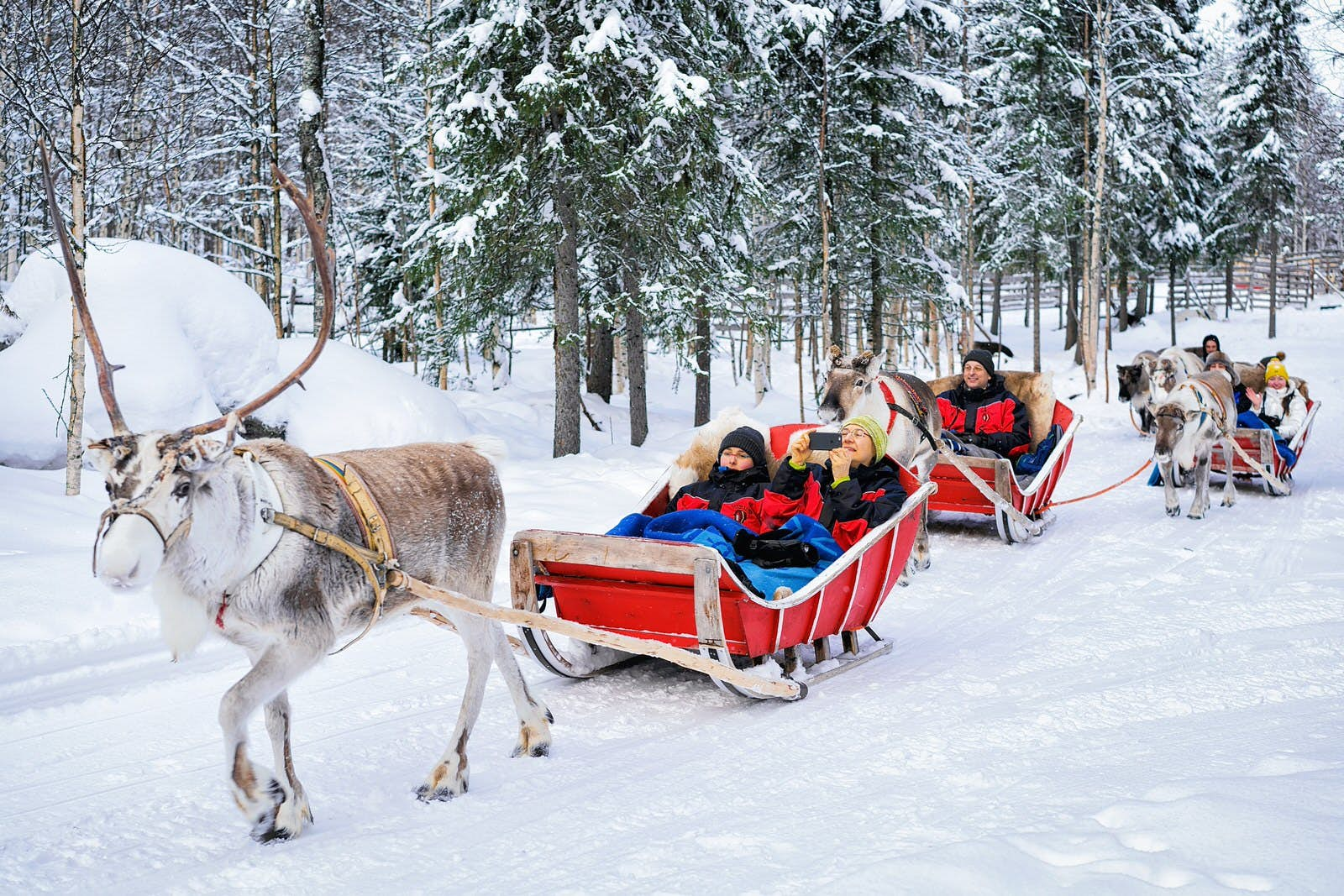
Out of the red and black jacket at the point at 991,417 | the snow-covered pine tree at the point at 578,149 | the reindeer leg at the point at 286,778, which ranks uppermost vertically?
the snow-covered pine tree at the point at 578,149

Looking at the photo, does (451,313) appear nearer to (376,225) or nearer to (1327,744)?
(376,225)

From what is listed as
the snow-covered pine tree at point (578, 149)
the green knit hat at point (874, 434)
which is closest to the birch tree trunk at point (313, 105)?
the snow-covered pine tree at point (578, 149)

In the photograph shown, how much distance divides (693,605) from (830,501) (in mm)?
1641

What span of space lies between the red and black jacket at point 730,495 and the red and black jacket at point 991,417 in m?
4.27

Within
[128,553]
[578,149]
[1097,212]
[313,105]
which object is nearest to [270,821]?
[128,553]

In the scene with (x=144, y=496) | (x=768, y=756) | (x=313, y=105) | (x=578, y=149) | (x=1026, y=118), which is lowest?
(x=768, y=756)

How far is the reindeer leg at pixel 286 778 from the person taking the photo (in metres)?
3.63

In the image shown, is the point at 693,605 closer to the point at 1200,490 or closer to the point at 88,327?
the point at 88,327

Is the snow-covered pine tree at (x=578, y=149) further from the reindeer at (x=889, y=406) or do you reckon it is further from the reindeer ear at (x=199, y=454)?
the reindeer ear at (x=199, y=454)

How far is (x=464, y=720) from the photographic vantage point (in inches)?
166

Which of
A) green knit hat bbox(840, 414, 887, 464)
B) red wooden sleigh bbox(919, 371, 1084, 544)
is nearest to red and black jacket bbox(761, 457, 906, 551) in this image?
green knit hat bbox(840, 414, 887, 464)

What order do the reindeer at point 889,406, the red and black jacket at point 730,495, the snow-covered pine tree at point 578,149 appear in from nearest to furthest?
1. the red and black jacket at point 730,495
2. the reindeer at point 889,406
3. the snow-covered pine tree at point 578,149

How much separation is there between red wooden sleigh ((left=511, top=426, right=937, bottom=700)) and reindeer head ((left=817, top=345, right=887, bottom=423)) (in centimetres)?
244

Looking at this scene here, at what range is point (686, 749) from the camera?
4.62 meters
